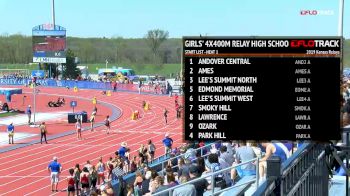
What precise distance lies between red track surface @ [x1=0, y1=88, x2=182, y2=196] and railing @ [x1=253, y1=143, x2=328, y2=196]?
1674 centimetres

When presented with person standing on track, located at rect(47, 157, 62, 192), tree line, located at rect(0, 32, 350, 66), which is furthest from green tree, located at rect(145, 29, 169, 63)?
person standing on track, located at rect(47, 157, 62, 192)

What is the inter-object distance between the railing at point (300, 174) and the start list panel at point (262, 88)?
0.67m

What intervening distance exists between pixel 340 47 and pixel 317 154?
4.89 feet

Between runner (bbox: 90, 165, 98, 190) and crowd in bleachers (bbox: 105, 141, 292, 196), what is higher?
crowd in bleachers (bbox: 105, 141, 292, 196)

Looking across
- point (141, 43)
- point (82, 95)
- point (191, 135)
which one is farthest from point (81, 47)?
point (191, 135)

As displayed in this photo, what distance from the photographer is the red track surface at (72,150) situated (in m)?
24.5

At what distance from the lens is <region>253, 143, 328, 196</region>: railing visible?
4270 mm

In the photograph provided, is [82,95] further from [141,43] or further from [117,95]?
[141,43]

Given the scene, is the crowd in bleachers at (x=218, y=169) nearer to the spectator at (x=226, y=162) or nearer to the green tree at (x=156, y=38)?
the spectator at (x=226, y=162)

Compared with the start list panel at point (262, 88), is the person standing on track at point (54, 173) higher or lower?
lower
